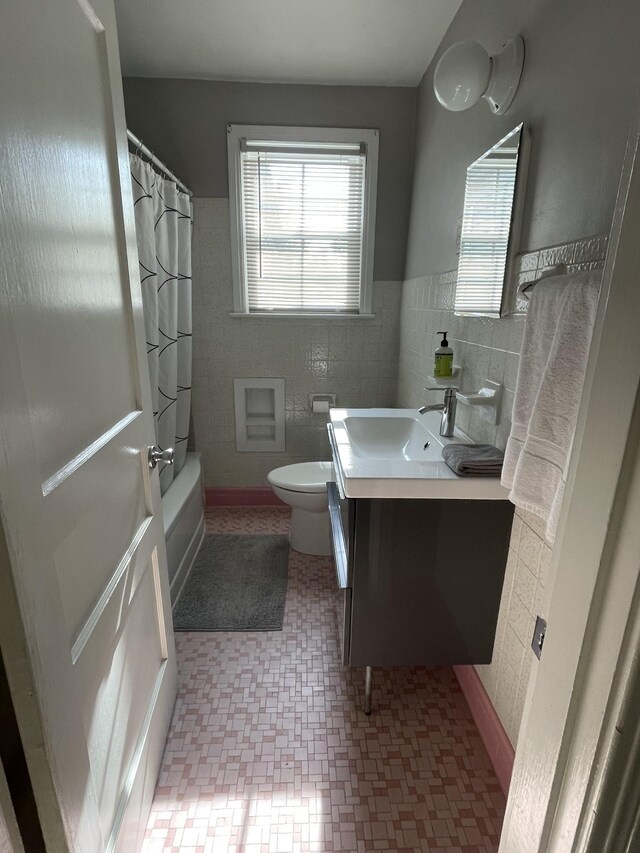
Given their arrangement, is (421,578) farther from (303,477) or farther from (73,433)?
(303,477)

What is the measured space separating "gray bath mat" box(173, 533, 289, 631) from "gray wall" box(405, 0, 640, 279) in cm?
176

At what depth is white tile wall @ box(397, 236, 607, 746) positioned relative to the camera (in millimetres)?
1140

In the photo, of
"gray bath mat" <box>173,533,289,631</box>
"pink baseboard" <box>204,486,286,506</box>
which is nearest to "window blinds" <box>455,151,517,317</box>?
"gray bath mat" <box>173,533,289,631</box>

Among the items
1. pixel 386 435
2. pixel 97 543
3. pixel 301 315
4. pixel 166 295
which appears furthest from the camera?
pixel 301 315

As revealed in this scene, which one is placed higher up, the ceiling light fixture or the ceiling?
the ceiling

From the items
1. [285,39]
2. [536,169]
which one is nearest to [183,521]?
[536,169]

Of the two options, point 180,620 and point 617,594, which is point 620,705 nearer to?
point 617,594

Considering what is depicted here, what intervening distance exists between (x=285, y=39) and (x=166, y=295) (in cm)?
126

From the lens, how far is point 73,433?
31.9 inches

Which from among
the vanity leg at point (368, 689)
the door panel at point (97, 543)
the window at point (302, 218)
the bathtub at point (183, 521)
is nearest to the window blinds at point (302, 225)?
the window at point (302, 218)

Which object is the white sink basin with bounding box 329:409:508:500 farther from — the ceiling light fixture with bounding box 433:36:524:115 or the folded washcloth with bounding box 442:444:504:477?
the ceiling light fixture with bounding box 433:36:524:115

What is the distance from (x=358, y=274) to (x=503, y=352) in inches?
62.4

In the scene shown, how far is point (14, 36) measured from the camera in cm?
64

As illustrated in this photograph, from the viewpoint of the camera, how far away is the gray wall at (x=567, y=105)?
870 millimetres
